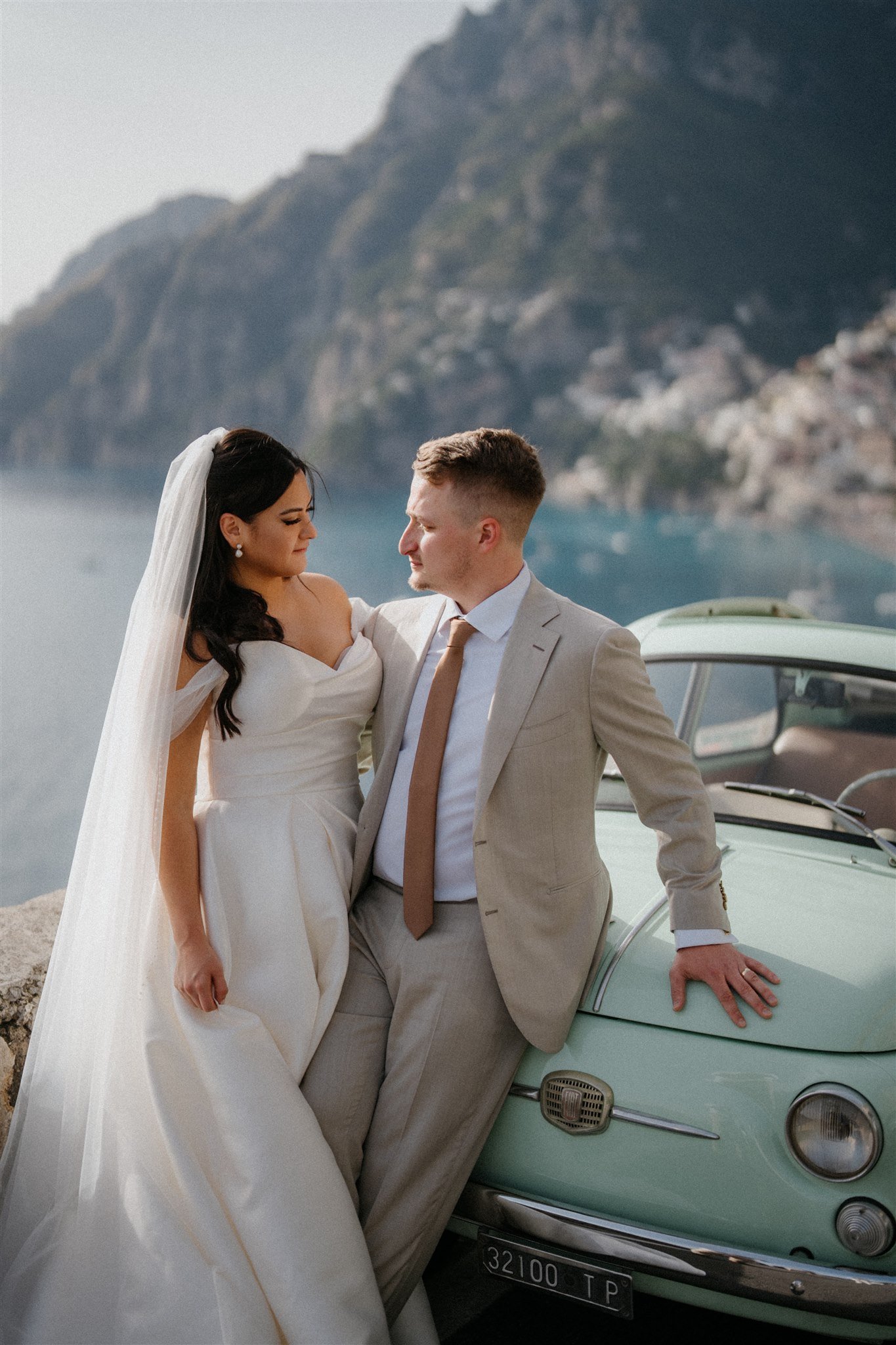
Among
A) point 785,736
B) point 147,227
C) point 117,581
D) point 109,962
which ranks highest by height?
point 147,227

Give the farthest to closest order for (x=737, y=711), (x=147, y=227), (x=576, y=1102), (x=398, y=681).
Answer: (x=147, y=227), (x=737, y=711), (x=398, y=681), (x=576, y=1102)

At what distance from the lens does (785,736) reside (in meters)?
4.24

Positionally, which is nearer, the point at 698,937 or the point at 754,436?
the point at 698,937

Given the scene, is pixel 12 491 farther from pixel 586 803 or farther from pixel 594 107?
pixel 586 803

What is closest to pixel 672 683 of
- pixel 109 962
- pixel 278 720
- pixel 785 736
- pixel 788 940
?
pixel 785 736

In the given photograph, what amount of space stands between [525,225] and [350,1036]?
284ft

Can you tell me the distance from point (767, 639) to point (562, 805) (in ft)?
5.23

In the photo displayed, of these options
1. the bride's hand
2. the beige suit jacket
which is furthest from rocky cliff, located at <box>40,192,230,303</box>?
the bride's hand

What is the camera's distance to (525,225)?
81.1 metres

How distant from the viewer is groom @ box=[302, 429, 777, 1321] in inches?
94.3

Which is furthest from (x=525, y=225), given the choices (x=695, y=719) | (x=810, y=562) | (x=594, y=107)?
(x=695, y=719)

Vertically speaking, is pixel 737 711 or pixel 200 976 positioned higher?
pixel 737 711

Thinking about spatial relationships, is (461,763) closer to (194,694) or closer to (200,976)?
(194,694)

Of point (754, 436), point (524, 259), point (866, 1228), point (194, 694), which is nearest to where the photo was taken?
point (866, 1228)
